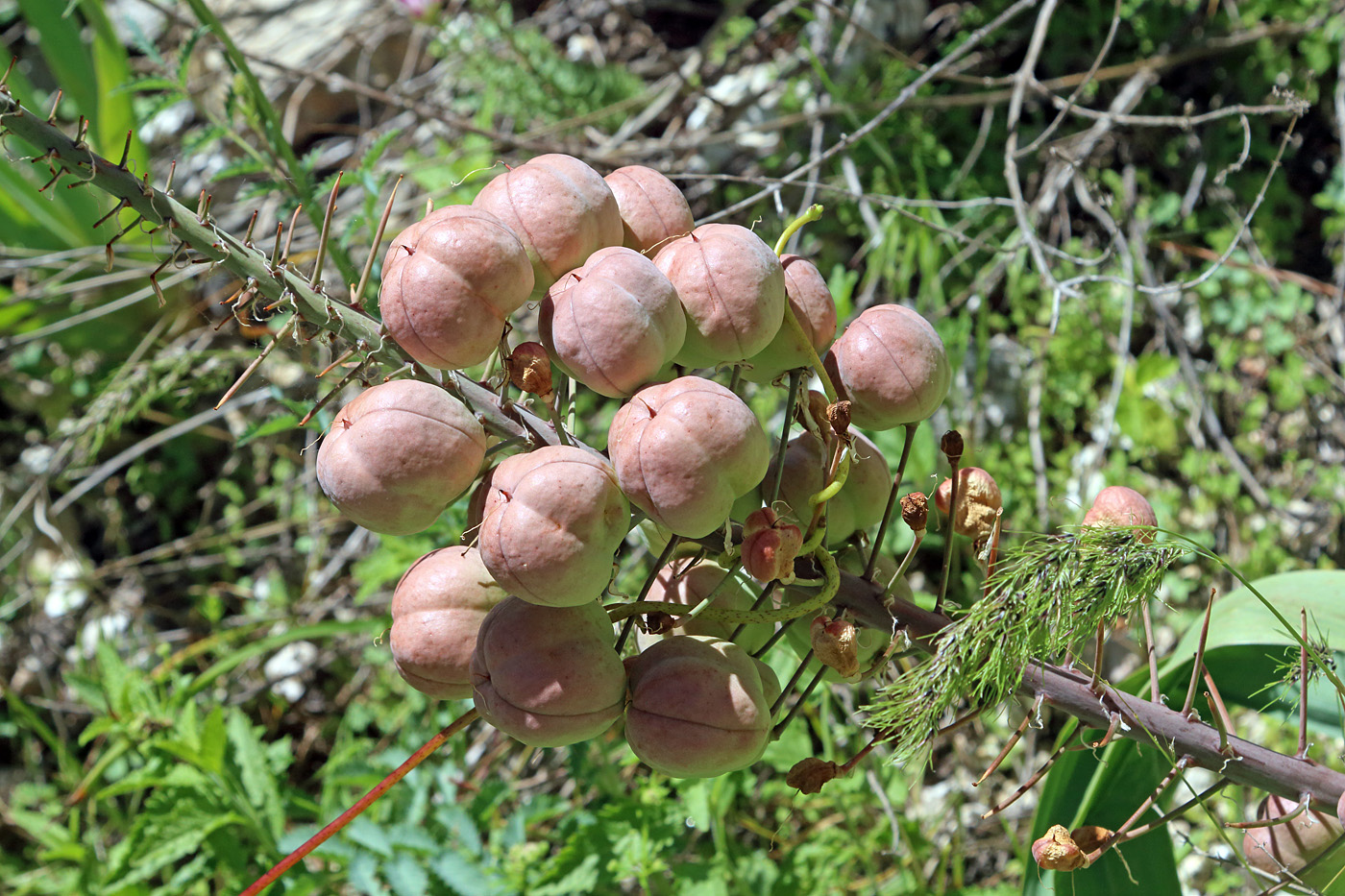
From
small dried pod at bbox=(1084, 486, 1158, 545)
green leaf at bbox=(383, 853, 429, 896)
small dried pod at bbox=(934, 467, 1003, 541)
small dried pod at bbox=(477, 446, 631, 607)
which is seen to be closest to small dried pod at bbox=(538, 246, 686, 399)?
small dried pod at bbox=(477, 446, 631, 607)

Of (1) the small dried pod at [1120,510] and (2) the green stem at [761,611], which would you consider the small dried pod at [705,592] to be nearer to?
(2) the green stem at [761,611]

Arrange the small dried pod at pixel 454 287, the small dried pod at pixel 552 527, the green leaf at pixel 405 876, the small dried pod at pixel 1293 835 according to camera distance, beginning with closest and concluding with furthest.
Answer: the small dried pod at pixel 552 527
the small dried pod at pixel 454 287
the small dried pod at pixel 1293 835
the green leaf at pixel 405 876

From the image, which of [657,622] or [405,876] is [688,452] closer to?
[657,622]

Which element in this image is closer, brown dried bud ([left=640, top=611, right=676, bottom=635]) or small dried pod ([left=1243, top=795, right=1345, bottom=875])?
brown dried bud ([left=640, top=611, right=676, bottom=635])

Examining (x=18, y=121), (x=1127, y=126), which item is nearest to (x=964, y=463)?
(x=1127, y=126)

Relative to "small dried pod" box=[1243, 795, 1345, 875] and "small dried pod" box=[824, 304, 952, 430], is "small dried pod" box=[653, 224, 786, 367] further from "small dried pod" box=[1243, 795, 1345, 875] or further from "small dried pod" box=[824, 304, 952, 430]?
"small dried pod" box=[1243, 795, 1345, 875]

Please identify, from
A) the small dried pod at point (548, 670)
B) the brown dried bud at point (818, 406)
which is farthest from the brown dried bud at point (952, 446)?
the small dried pod at point (548, 670)

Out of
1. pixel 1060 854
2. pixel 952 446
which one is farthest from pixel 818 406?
pixel 1060 854
